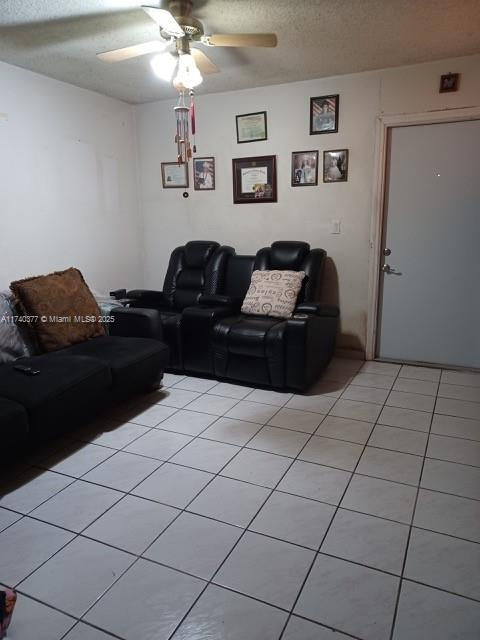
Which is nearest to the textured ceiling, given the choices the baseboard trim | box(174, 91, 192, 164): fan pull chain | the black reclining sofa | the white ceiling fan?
the white ceiling fan

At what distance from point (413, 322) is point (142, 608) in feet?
9.74

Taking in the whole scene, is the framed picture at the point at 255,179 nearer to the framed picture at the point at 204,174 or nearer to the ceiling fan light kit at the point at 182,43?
the framed picture at the point at 204,174

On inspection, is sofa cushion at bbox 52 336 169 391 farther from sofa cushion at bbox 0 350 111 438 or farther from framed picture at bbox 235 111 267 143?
framed picture at bbox 235 111 267 143

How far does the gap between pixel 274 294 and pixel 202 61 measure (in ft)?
5.54

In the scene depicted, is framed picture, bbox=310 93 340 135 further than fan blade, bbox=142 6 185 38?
Yes

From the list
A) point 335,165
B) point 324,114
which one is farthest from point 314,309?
point 324,114

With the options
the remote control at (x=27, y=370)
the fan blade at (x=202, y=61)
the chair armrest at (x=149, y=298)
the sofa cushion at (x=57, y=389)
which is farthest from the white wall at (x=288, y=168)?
the remote control at (x=27, y=370)

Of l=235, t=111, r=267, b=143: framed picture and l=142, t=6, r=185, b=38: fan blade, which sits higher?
l=142, t=6, r=185, b=38: fan blade

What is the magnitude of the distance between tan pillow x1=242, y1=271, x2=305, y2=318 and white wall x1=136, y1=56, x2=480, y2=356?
53 centimetres

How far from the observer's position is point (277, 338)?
9.87 feet

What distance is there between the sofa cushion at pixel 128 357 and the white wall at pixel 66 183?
2.95 ft

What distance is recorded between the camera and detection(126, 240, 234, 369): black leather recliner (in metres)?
3.85

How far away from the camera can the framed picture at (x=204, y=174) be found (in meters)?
4.09

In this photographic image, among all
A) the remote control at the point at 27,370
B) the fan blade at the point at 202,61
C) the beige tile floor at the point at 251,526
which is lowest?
the beige tile floor at the point at 251,526
